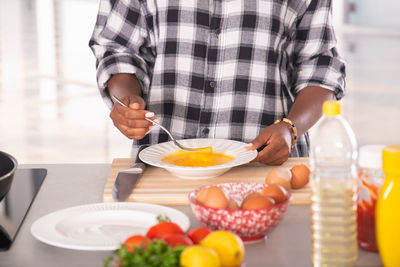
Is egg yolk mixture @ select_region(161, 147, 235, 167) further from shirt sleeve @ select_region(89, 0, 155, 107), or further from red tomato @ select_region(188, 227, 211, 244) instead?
red tomato @ select_region(188, 227, 211, 244)

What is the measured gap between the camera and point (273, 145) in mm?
1713

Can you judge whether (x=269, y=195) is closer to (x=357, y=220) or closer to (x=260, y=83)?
(x=357, y=220)

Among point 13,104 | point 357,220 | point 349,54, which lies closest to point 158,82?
point 357,220

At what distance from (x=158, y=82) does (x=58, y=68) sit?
17.7 feet

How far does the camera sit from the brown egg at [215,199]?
3.95 feet

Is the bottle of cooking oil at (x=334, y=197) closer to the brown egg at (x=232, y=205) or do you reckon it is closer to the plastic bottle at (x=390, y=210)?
the plastic bottle at (x=390, y=210)

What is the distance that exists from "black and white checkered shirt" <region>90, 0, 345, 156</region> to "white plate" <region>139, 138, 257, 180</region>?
242 millimetres

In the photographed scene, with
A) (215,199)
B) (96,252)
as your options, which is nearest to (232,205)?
(215,199)

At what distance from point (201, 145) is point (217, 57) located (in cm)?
36

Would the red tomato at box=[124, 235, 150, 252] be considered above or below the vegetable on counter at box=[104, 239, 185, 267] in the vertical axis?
below

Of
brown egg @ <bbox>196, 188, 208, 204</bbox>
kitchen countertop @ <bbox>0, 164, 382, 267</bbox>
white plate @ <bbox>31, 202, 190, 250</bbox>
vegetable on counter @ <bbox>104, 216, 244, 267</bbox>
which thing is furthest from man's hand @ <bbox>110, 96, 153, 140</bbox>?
vegetable on counter @ <bbox>104, 216, 244, 267</bbox>

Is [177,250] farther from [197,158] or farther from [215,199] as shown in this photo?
[197,158]

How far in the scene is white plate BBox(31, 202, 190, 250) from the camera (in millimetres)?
1181

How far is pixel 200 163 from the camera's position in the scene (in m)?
1.65
